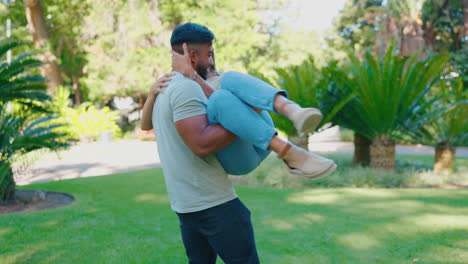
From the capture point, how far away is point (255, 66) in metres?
22.1

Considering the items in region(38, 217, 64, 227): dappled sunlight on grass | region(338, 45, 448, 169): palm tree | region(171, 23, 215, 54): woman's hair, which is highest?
region(171, 23, 215, 54): woman's hair

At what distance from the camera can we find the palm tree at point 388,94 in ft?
27.7

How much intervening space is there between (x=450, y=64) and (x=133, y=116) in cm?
2028

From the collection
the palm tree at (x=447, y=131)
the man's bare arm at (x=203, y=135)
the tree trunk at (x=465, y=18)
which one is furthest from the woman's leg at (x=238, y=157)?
the tree trunk at (x=465, y=18)

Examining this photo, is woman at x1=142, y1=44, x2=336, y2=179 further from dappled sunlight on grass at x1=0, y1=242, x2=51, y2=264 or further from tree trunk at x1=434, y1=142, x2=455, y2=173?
tree trunk at x1=434, y1=142, x2=455, y2=173

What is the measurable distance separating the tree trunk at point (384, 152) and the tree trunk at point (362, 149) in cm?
107

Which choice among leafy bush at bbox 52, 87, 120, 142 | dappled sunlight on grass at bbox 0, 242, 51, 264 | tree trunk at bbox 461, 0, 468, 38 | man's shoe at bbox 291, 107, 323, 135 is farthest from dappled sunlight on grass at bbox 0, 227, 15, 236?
tree trunk at bbox 461, 0, 468, 38

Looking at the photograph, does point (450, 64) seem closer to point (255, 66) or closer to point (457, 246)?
point (255, 66)

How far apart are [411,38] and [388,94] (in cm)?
1516

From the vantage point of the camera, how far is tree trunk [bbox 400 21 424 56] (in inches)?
830

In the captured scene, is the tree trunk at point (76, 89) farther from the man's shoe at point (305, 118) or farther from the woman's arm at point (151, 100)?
the man's shoe at point (305, 118)

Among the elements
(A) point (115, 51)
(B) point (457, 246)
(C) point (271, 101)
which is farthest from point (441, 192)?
(A) point (115, 51)

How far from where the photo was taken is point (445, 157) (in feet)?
29.4

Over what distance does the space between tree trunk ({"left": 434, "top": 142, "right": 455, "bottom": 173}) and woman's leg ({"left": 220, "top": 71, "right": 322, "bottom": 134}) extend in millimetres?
8206
